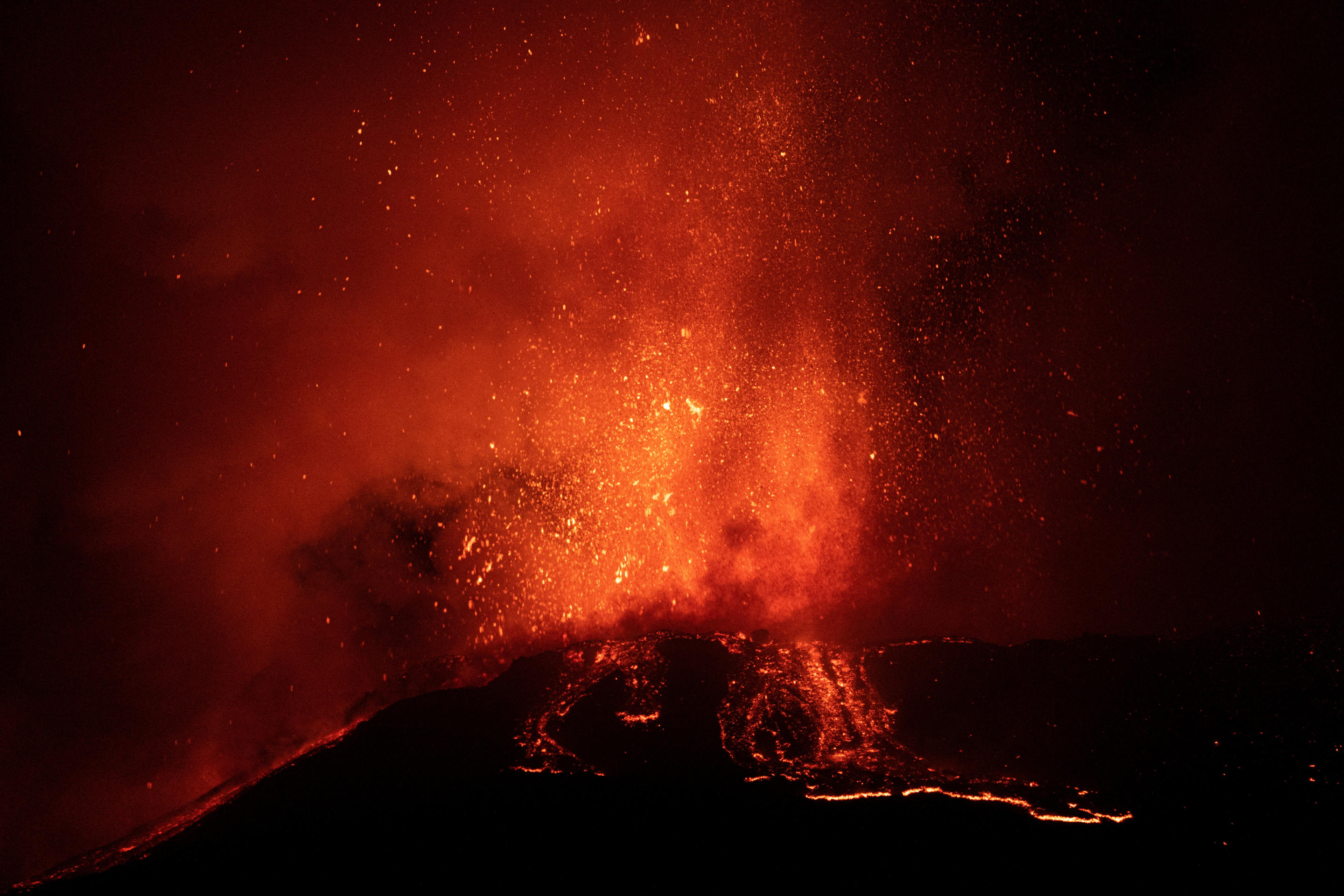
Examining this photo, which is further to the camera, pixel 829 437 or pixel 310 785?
pixel 829 437

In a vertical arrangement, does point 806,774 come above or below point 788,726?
below

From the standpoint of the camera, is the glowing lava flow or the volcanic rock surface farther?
the glowing lava flow

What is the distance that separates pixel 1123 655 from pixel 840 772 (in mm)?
3830

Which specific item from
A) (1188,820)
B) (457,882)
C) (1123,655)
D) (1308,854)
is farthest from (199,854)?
(1123,655)

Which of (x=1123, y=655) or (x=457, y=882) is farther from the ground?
(x=1123, y=655)

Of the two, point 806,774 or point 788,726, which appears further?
point 788,726

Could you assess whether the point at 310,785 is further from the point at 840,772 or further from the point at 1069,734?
the point at 1069,734

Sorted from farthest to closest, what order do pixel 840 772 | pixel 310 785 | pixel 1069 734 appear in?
pixel 1069 734
pixel 310 785
pixel 840 772

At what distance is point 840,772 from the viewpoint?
509 centimetres

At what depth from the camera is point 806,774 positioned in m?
5.09

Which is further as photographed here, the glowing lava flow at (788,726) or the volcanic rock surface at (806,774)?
the glowing lava flow at (788,726)

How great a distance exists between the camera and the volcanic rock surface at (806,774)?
4.18m

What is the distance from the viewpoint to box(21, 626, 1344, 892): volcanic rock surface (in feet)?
13.7

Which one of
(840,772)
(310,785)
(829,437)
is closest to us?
(840,772)
